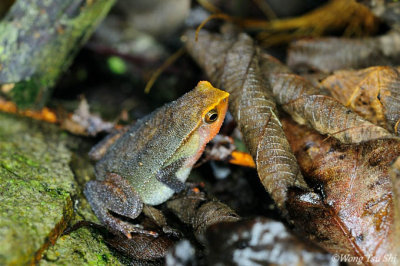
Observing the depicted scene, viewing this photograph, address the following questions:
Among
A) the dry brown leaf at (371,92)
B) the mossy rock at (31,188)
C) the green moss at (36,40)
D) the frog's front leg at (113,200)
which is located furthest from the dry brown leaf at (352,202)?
the green moss at (36,40)

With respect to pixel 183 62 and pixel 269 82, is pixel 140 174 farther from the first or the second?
pixel 183 62

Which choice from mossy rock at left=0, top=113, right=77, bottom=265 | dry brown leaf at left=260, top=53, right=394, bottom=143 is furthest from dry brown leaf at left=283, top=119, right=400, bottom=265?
mossy rock at left=0, top=113, right=77, bottom=265

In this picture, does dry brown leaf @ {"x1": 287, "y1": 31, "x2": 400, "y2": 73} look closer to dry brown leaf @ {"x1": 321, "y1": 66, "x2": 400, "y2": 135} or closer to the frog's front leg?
dry brown leaf @ {"x1": 321, "y1": 66, "x2": 400, "y2": 135}

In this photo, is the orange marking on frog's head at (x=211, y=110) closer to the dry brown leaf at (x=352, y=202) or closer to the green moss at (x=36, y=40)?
the dry brown leaf at (x=352, y=202)

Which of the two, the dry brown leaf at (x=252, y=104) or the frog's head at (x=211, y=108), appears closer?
the dry brown leaf at (x=252, y=104)

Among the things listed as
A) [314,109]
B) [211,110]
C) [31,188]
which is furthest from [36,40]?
[314,109]

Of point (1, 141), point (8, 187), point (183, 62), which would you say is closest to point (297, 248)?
point (8, 187)
